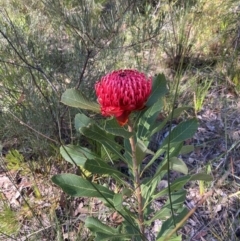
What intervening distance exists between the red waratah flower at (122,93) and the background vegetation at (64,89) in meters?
0.65

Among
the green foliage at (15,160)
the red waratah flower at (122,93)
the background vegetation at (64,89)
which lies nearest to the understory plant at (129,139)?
the red waratah flower at (122,93)

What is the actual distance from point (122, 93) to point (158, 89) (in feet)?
0.71

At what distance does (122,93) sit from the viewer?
1.09m

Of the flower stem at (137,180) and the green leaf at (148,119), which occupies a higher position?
the green leaf at (148,119)

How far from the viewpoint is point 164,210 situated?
4.74ft

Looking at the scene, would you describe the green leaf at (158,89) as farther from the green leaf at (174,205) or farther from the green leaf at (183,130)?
the green leaf at (174,205)

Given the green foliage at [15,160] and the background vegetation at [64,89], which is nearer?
the background vegetation at [64,89]

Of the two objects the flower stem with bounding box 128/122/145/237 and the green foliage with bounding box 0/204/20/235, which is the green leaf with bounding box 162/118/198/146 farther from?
the green foliage with bounding box 0/204/20/235

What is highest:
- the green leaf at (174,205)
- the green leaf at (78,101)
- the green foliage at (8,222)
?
the green leaf at (78,101)

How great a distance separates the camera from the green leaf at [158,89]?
1.25 m

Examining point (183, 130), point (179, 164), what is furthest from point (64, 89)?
point (179, 164)

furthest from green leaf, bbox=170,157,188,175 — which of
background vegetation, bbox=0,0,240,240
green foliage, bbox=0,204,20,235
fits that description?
green foliage, bbox=0,204,20,235

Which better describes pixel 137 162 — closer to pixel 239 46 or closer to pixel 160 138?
pixel 160 138

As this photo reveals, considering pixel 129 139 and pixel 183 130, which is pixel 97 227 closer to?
pixel 129 139
